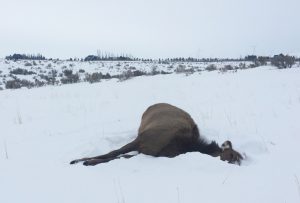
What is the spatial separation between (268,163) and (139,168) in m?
1.31

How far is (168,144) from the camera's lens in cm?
461

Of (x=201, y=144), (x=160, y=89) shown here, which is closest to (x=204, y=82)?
(x=160, y=89)

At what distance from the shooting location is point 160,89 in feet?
36.4

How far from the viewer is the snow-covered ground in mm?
3332

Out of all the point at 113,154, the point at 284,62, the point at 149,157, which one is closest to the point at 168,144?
the point at 149,157

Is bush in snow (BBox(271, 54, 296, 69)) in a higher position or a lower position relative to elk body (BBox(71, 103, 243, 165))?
higher

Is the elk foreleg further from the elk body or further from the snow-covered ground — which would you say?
the snow-covered ground

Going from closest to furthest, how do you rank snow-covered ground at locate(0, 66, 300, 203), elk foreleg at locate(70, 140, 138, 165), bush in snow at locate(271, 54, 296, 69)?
snow-covered ground at locate(0, 66, 300, 203) → elk foreleg at locate(70, 140, 138, 165) → bush in snow at locate(271, 54, 296, 69)

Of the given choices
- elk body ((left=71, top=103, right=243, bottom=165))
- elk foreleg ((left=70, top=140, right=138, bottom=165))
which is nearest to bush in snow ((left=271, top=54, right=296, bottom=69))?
elk body ((left=71, top=103, right=243, bottom=165))

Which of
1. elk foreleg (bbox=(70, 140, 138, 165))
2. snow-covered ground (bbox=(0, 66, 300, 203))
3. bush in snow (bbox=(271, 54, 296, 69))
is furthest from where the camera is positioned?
bush in snow (bbox=(271, 54, 296, 69))

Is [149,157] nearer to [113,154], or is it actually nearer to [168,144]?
[168,144]

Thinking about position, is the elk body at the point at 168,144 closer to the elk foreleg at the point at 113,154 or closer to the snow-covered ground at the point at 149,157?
the elk foreleg at the point at 113,154

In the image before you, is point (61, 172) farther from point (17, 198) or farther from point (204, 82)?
point (204, 82)

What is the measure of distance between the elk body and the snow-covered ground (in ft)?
0.58
